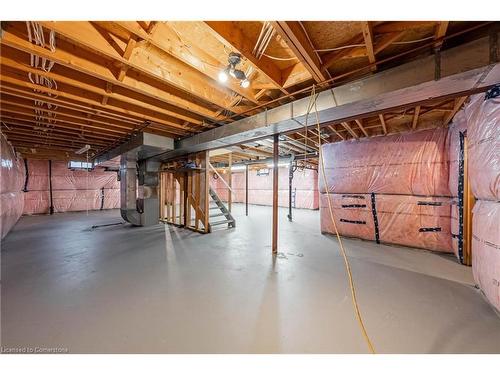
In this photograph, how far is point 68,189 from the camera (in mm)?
8344

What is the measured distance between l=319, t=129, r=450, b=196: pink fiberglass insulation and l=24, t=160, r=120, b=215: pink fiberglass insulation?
970 centimetres

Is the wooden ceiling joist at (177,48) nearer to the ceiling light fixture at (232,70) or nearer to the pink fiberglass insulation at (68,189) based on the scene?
the ceiling light fixture at (232,70)

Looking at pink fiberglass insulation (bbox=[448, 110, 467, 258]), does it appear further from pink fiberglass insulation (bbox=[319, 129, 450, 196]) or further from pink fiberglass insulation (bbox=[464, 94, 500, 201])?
pink fiberglass insulation (bbox=[464, 94, 500, 201])

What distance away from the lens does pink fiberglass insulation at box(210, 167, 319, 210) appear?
9.33 metres

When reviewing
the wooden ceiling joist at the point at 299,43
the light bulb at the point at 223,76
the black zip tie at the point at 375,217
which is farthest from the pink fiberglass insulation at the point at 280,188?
the light bulb at the point at 223,76

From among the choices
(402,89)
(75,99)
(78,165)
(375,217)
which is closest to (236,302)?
(402,89)

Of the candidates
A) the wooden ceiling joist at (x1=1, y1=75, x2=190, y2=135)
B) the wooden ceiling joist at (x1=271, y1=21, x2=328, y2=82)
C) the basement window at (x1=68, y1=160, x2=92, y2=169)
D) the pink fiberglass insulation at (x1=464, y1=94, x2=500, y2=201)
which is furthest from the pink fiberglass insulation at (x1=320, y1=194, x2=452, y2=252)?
the basement window at (x1=68, y1=160, x2=92, y2=169)

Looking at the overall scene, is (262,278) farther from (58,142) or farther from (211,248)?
(58,142)

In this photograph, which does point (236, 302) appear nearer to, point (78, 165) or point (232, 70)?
point (232, 70)

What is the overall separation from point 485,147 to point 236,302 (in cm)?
262

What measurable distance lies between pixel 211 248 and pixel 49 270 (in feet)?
6.91

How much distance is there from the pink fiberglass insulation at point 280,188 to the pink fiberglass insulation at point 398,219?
16.6 feet

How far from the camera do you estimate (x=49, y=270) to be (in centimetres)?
250
